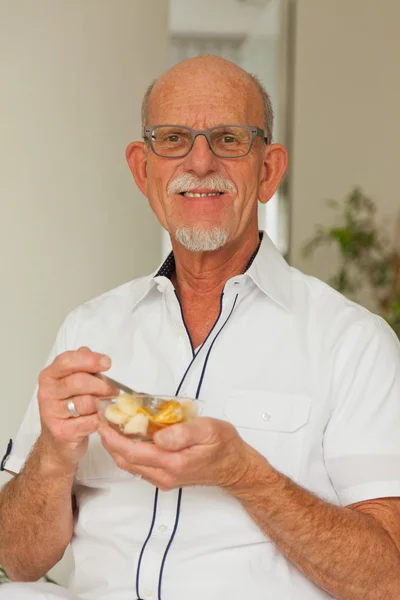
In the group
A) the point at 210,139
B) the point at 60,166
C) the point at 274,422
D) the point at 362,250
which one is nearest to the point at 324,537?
the point at 274,422

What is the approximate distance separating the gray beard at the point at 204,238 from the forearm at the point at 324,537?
563 millimetres

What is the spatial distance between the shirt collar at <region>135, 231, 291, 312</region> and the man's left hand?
518 mm

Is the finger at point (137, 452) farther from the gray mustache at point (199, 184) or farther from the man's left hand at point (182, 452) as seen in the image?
the gray mustache at point (199, 184)

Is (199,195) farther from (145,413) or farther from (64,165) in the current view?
(64,165)

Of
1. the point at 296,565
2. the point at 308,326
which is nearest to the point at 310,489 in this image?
the point at 296,565

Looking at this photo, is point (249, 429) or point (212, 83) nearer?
point (249, 429)

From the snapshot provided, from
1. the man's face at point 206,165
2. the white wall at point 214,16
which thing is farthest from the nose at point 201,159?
the white wall at point 214,16

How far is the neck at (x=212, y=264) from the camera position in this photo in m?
1.93

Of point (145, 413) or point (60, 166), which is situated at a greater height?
point (60, 166)

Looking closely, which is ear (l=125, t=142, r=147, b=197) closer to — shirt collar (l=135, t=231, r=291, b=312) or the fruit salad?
shirt collar (l=135, t=231, r=291, b=312)

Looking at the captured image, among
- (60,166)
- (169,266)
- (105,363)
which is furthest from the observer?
(60,166)

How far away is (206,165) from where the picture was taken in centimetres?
185

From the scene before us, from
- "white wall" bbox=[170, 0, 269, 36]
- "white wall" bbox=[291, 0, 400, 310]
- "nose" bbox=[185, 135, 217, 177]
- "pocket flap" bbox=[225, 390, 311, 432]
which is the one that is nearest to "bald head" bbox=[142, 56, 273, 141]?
"nose" bbox=[185, 135, 217, 177]

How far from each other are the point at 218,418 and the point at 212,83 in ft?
2.38
